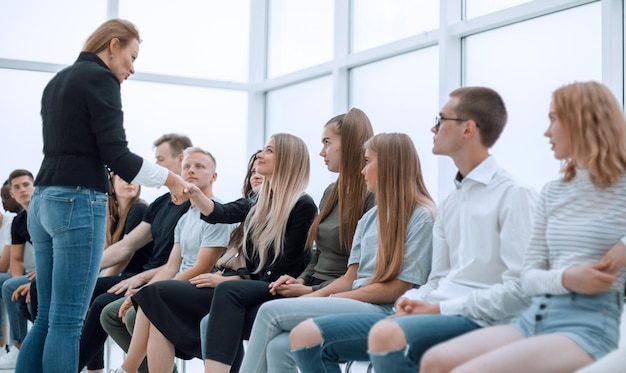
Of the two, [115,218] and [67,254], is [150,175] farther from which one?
[115,218]

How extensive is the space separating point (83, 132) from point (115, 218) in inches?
70.8

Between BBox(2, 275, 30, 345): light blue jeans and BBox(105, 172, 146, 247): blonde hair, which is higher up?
BBox(105, 172, 146, 247): blonde hair

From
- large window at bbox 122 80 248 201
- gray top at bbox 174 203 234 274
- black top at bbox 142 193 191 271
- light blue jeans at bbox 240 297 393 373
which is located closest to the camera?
light blue jeans at bbox 240 297 393 373

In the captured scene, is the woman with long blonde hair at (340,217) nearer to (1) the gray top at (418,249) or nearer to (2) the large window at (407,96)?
(1) the gray top at (418,249)

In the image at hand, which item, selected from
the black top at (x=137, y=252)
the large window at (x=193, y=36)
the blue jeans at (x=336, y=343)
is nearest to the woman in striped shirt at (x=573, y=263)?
the blue jeans at (x=336, y=343)

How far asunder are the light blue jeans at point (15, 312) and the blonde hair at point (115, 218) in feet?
3.17

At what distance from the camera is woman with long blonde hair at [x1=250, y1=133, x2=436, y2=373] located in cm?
271

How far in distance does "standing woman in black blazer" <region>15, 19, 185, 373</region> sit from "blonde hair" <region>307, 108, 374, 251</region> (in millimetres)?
758


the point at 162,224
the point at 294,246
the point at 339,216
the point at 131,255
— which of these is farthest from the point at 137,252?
the point at 339,216

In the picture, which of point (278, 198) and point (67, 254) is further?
point (278, 198)

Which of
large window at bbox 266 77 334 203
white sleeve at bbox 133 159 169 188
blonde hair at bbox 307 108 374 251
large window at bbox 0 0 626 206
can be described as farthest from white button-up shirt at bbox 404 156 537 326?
large window at bbox 266 77 334 203

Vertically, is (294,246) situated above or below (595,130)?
below

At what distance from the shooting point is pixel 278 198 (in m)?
3.45

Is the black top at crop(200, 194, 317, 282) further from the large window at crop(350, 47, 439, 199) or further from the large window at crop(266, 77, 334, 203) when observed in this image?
the large window at crop(266, 77, 334, 203)
